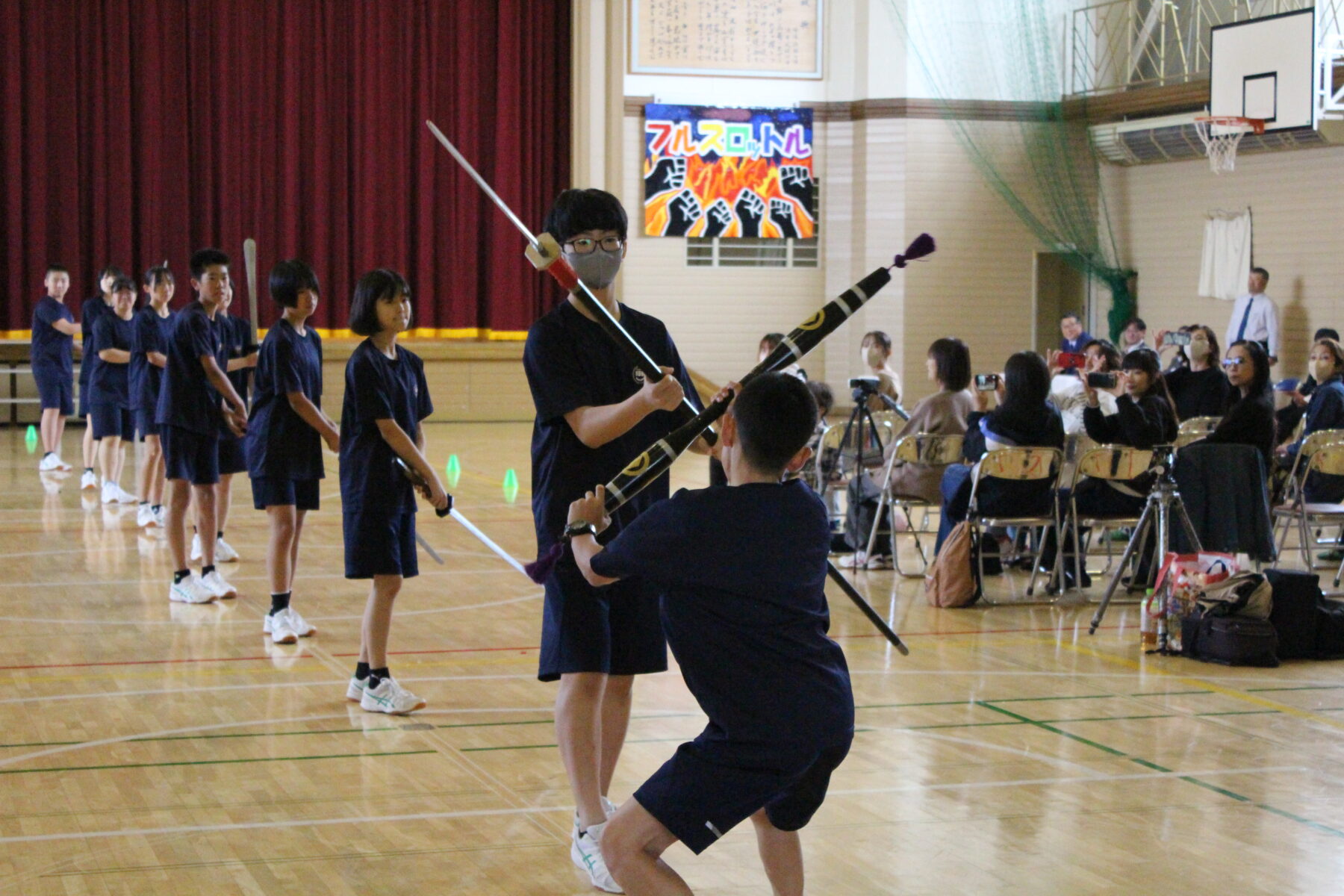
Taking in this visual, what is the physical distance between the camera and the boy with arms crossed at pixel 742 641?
281 cm

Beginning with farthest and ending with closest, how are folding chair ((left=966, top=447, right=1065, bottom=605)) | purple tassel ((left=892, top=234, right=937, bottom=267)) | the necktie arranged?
the necktie
folding chair ((left=966, top=447, right=1065, bottom=605))
purple tassel ((left=892, top=234, right=937, bottom=267))

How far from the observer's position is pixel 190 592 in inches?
294

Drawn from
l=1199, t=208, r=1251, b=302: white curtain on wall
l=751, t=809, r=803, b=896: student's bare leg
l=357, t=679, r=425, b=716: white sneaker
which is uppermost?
l=1199, t=208, r=1251, b=302: white curtain on wall

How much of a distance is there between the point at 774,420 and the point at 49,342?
12055 mm

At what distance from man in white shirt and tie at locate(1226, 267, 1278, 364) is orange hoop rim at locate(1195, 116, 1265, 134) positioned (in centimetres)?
160

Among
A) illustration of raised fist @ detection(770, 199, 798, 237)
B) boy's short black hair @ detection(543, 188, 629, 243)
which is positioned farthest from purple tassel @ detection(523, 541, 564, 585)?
illustration of raised fist @ detection(770, 199, 798, 237)

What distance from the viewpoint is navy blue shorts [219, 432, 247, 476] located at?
7742mm

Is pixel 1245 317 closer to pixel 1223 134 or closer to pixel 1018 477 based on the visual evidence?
pixel 1223 134

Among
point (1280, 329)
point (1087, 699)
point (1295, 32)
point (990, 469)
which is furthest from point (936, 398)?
point (1280, 329)

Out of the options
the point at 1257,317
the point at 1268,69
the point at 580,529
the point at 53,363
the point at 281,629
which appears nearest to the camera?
the point at 580,529

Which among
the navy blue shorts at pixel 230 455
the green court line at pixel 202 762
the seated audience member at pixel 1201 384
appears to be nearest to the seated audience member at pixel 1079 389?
the seated audience member at pixel 1201 384

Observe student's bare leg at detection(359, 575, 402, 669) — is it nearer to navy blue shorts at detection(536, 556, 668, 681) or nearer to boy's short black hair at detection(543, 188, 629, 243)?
navy blue shorts at detection(536, 556, 668, 681)

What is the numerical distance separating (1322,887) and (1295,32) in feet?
37.8

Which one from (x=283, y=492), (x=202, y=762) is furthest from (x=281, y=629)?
(x=202, y=762)
